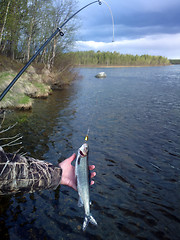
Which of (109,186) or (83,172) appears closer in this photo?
(83,172)

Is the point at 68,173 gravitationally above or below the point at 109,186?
above

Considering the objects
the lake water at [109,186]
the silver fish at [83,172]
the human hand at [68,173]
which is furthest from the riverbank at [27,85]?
the silver fish at [83,172]

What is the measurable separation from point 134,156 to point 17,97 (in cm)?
956

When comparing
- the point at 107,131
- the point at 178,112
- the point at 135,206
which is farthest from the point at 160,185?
the point at 178,112

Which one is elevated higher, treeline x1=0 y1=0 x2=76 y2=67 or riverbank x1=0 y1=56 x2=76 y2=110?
treeline x1=0 y1=0 x2=76 y2=67

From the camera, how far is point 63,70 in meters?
30.9

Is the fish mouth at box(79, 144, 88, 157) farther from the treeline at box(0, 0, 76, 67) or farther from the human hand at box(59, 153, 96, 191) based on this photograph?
the treeline at box(0, 0, 76, 67)

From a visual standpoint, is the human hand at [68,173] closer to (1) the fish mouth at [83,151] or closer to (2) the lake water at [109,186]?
(1) the fish mouth at [83,151]

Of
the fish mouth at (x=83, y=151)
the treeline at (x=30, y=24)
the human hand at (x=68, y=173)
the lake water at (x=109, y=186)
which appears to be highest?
the treeline at (x=30, y=24)

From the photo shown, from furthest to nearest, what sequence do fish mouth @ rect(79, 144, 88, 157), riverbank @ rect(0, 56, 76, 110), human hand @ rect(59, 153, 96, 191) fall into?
riverbank @ rect(0, 56, 76, 110), human hand @ rect(59, 153, 96, 191), fish mouth @ rect(79, 144, 88, 157)

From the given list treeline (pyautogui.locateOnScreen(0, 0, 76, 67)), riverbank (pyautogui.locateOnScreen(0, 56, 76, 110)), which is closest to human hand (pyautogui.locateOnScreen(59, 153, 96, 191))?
riverbank (pyautogui.locateOnScreen(0, 56, 76, 110))

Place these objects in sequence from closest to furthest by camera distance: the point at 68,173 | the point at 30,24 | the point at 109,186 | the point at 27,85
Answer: the point at 68,173 < the point at 109,186 < the point at 27,85 < the point at 30,24

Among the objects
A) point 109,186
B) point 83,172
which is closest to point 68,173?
point 83,172

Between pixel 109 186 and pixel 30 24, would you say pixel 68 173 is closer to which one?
pixel 109 186
